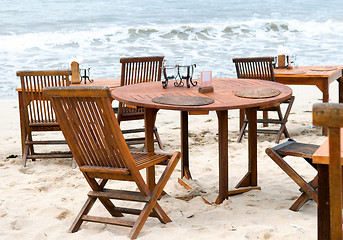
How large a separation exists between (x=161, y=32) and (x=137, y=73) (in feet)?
49.0

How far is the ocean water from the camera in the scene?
592 inches

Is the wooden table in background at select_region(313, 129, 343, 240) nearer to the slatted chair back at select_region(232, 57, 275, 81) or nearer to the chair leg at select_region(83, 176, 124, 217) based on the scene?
the chair leg at select_region(83, 176, 124, 217)

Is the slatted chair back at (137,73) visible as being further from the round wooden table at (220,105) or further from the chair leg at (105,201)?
the chair leg at (105,201)

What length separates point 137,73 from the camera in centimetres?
558

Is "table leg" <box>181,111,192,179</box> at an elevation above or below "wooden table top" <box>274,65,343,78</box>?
below

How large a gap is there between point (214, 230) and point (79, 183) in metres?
1.71

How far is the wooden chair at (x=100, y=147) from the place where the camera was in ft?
9.95

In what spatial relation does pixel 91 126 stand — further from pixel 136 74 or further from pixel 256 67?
pixel 256 67

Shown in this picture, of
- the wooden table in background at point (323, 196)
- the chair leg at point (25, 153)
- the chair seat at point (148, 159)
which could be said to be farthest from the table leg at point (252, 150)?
the chair leg at point (25, 153)

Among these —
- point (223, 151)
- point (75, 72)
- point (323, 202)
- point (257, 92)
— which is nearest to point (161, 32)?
point (75, 72)

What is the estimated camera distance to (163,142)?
20.5 ft

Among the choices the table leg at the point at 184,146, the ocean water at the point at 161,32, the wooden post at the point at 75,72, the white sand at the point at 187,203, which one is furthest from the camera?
the ocean water at the point at 161,32

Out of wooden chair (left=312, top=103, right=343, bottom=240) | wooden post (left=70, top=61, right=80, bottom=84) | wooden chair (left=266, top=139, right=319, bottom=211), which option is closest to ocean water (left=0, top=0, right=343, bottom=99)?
wooden post (left=70, top=61, right=80, bottom=84)

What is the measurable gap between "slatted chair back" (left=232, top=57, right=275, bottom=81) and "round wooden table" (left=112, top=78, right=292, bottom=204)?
1.28 metres
